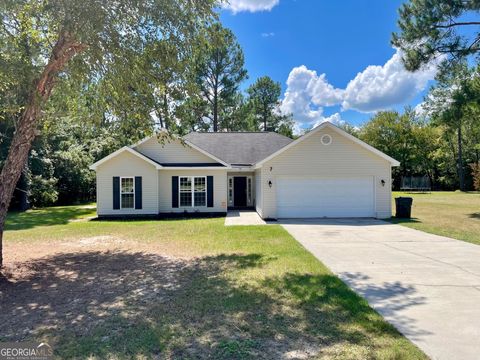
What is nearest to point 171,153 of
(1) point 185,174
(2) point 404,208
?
(1) point 185,174

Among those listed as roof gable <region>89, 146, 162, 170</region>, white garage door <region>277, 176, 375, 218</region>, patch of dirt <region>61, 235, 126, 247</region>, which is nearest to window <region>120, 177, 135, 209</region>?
roof gable <region>89, 146, 162, 170</region>

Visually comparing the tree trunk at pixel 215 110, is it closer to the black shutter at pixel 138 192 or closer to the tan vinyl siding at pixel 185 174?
the tan vinyl siding at pixel 185 174

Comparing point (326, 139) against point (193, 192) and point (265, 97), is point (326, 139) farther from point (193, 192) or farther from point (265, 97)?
point (265, 97)

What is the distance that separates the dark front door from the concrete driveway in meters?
9.53

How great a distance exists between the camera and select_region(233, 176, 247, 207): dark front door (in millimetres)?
21453

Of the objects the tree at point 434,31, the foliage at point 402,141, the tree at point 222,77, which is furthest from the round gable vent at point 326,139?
the foliage at point 402,141

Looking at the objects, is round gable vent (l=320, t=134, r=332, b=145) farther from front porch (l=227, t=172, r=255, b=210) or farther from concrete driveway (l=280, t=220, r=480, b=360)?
front porch (l=227, t=172, r=255, b=210)

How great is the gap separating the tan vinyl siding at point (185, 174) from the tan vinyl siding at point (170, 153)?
2.36 ft

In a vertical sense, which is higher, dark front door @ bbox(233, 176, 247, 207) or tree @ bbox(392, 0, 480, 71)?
tree @ bbox(392, 0, 480, 71)

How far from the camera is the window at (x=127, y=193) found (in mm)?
17422

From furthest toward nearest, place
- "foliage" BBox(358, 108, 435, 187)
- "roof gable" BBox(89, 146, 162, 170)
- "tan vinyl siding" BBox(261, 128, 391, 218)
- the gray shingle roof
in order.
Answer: "foliage" BBox(358, 108, 435, 187) < the gray shingle roof < "roof gable" BBox(89, 146, 162, 170) < "tan vinyl siding" BBox(261, 128, 391, 218)

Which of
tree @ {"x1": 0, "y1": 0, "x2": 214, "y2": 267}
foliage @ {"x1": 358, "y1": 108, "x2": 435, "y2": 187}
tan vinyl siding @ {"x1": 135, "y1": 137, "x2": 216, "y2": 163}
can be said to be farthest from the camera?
foliage @ {"x1": 358, "y1": 108, "x2": 435, "y2": 187}

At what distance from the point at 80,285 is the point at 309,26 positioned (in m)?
17.2

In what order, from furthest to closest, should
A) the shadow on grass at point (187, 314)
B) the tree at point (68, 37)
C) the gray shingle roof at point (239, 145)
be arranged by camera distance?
the gray shingle roof at point (239, 145)
the tree at point (68, 37)
the shadow on grass at point (187, 314)
